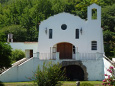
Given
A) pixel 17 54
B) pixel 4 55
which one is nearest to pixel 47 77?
pixel 4 55

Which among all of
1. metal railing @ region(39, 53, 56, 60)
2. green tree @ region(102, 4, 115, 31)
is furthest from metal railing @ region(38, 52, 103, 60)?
green tree @ region(102, 4, 115, 31)

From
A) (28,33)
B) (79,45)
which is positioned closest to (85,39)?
(79,45)

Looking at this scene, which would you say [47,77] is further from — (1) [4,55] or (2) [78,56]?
(2) [78,56]

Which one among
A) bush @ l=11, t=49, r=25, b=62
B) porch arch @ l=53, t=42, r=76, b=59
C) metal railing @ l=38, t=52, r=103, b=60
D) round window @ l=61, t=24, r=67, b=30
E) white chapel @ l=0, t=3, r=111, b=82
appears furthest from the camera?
bush @ l=11, t=49, r=25, b=62

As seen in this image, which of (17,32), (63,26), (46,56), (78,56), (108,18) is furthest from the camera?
(17,32)

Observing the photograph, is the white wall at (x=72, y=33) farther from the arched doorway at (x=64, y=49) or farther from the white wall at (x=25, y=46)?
the white wall at (x=25, y=46)

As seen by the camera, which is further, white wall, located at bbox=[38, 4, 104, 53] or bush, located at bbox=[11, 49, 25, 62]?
bush, located at bbox=[11, 49, 25, 62]

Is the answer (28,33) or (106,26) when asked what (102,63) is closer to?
(106,26)

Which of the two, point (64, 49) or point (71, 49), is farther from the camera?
point (64, 49)

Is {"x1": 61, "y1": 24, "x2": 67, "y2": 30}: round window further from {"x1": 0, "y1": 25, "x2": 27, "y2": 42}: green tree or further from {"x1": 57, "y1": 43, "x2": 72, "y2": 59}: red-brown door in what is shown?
{"x1": 0, "y1": 25, "x2": 27, "y2": 42}: green tree

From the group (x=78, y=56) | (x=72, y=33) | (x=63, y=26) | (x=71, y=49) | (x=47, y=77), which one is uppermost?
(x=63, y=26)

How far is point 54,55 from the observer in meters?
31.2

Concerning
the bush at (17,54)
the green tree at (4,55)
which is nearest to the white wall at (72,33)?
the bush at (17,54)

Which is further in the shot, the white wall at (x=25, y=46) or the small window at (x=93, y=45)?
the white wall at (x=25, y=46)
